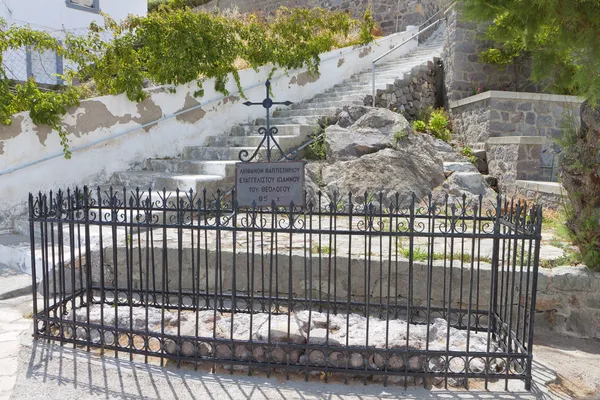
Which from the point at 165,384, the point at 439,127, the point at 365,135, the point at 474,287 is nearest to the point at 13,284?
the point at 165,384

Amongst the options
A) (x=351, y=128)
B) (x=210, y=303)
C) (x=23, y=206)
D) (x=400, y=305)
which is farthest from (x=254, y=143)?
(x=400, y=305)

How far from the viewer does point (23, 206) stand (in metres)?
6.45

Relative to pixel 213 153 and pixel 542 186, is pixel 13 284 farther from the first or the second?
pixel 542 186

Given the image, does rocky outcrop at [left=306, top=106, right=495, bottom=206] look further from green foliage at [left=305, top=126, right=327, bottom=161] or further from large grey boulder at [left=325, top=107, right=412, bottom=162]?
green foliage at [left=305, top=126, right=327, bottom=161]

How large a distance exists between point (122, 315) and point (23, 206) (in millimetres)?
3588

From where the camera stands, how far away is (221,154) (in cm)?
790

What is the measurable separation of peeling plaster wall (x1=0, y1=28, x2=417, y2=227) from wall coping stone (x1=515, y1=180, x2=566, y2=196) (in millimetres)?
4531

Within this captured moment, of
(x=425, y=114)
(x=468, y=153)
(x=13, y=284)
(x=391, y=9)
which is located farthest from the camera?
(x=391, y=9)

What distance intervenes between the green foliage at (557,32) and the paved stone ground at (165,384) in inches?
77.0

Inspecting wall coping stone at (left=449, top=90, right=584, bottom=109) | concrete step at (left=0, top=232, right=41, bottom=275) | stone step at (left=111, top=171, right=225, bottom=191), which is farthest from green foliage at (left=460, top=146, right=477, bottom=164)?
concrete step at (left=0, top=232, right=41, bottom=275)

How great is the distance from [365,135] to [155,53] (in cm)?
354

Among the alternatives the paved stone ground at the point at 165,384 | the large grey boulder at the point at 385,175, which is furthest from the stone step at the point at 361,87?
the paved stone ground at the point at 165,384

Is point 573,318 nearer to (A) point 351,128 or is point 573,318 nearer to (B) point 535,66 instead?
(B) point 535,66

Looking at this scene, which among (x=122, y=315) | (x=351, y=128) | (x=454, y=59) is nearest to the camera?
(x=122, y=315)
